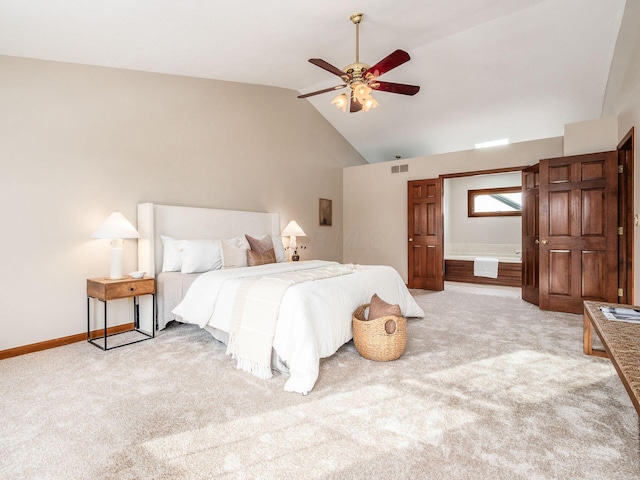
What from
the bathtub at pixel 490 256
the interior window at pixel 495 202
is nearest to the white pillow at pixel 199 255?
the bathtub at pixel 490 256

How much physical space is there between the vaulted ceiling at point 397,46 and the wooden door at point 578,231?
4.23ft

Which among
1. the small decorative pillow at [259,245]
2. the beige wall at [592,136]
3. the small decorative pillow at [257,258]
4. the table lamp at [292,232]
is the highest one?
the beige wall at [592,136]

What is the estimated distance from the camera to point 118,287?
10.4 feet

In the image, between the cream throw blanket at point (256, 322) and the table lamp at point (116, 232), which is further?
the table lamp at point (116, 232)

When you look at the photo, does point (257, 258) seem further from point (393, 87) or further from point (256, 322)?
point (393, 87)

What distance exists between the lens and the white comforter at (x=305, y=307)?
2348 millimetres

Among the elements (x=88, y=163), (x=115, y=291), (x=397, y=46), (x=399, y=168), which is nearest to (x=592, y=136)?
(x=397, y=46)

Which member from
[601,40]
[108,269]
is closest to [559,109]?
[601,40]

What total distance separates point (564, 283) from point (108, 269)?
5529mm

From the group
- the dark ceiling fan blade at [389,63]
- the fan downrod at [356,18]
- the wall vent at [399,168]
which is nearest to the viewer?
the dark ceiling fan blade at [389,63]

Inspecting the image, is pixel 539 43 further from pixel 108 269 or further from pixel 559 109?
pixel 108 269

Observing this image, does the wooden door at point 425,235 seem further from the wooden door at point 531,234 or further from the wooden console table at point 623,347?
the wooden console table at point 623,347

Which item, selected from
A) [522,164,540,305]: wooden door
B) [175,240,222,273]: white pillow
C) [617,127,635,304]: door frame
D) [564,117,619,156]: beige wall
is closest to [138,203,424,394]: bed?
[175,240,222,273]: white pillow

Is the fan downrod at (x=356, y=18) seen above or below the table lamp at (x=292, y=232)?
above
